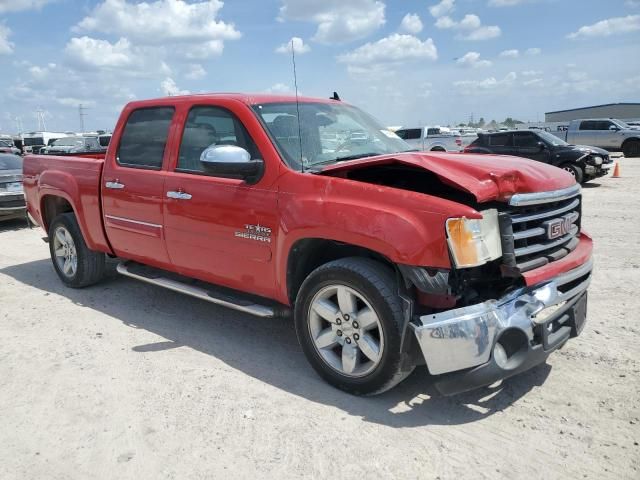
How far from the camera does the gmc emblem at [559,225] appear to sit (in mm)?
3389

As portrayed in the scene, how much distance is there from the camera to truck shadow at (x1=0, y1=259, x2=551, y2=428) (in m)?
3.35

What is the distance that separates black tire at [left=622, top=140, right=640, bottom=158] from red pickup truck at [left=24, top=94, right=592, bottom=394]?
24055mm

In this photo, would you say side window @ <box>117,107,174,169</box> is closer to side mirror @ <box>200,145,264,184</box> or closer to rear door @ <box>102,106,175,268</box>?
rear door @ <box>102,106,175,268</box>

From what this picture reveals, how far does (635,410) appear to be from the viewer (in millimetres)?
3209

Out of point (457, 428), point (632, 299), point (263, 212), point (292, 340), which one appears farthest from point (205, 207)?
point (632, 299)

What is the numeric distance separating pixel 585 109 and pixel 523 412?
68496 millimetres

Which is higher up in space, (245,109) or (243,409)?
(245,109)

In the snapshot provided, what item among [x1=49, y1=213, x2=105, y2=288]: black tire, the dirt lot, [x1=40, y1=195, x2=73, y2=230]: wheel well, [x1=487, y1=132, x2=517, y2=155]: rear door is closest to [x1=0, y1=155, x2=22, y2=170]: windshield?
[x1=40, y1=195, x2=73, y2=230]: wheel well

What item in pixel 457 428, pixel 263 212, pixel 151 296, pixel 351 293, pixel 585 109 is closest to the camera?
pixel 457 428

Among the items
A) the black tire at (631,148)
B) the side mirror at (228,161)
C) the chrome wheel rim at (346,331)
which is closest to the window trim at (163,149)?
the side mirror at (228,161)

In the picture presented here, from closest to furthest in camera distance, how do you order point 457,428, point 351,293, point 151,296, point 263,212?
point 457,428
point 351,293
point 263,212
point 151,296

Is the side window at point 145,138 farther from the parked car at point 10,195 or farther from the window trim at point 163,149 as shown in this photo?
the parked car at point 10,195

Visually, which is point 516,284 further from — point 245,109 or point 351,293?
point 245,109

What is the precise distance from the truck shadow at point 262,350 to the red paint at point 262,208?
0.53 metres
